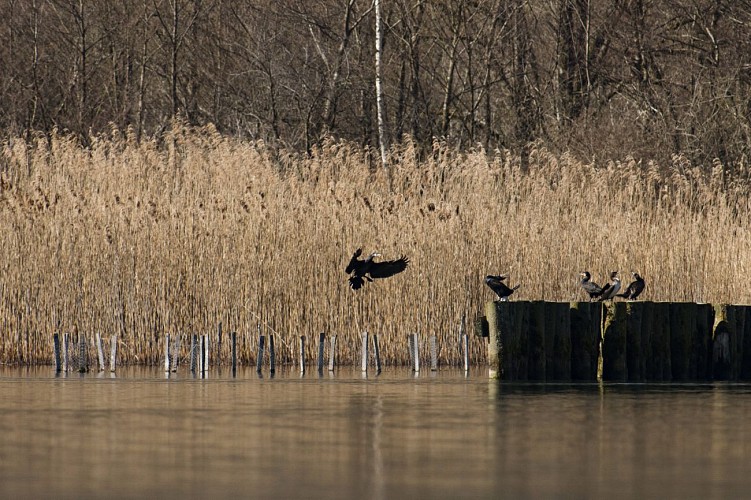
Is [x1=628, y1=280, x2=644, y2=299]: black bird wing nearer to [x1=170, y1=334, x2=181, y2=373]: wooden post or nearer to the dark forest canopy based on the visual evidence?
[x1=170, y1=334, x2=181, y2=373]: wooden post

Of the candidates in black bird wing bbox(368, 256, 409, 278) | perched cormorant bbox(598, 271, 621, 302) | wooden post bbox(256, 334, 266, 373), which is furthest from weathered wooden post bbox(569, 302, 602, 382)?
wooden post bbox(256, 334, 266, 373)

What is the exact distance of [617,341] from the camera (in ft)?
41.4

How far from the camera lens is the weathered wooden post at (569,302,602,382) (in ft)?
41.4

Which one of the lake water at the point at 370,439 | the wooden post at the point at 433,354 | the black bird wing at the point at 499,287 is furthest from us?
the wooden post at the point at 433,354

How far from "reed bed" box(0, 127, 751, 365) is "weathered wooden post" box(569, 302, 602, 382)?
2.04 meters

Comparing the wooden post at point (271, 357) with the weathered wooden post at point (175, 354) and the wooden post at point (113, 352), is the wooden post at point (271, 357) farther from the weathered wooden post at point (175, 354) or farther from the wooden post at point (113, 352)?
the wooden post at point (113, 352)

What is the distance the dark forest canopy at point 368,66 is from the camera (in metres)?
24.4

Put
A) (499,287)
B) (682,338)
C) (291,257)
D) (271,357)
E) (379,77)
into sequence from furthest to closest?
(379,77)
(291,257)
(271,357)
(499,287)
(682,338)

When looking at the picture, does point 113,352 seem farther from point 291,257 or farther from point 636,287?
point 636,287

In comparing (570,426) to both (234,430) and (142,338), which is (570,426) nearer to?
(234,430)

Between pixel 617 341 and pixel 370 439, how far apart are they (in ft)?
16.1

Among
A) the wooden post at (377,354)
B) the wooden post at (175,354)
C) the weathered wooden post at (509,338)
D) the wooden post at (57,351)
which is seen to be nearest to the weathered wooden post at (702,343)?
the weathered wooden post at (509,338)

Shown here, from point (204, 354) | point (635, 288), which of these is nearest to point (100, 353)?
point (204, 354)

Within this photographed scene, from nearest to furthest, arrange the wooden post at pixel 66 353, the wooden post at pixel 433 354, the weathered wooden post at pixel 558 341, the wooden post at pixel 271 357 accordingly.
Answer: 1. the weathered wooden post at pixel 558 341
2. the wooden post at pixel 271 357
3. the wooden post at pixel 66 353
4. the wooden post at pixel 433 354
